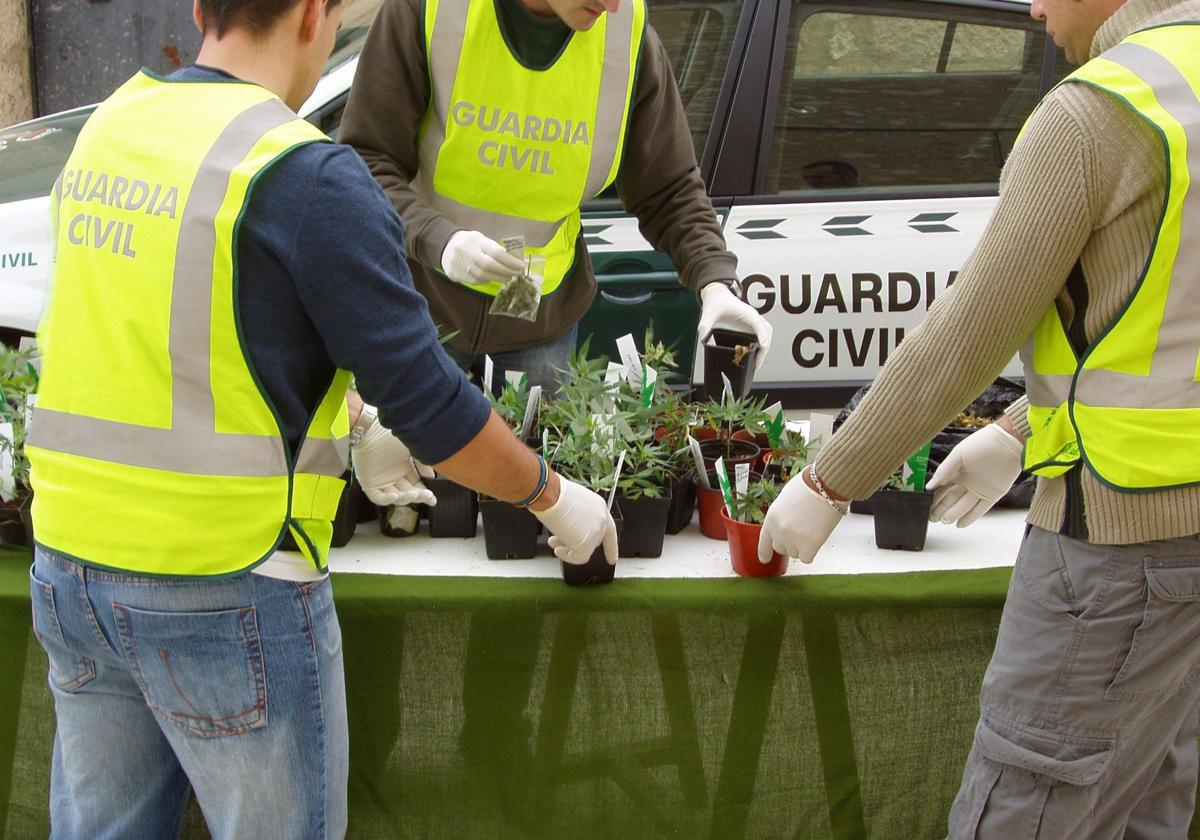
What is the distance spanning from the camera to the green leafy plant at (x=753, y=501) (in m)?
1.82

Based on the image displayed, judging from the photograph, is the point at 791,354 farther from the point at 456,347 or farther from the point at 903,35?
the point at 456,347

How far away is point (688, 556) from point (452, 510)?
38 cm

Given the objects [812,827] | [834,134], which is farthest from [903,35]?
[812,827]

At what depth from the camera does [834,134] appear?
324 cm

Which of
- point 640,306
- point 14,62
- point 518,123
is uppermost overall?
point 518,123

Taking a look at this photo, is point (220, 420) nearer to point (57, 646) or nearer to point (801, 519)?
point (57, 646)

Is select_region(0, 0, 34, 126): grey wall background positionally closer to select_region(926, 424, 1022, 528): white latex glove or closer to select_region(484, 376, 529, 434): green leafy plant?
select_region(484, 376, 529, 434): green leafy plant

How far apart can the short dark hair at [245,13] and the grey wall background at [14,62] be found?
18.6 feet

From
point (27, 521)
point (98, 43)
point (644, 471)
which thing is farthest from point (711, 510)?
point (98, 43)

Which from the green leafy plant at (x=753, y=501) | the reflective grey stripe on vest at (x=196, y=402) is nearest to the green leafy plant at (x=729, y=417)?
the green leafy plant at (x=753, y=501)

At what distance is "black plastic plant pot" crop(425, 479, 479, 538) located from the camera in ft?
6.20

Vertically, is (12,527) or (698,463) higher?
(698,463)

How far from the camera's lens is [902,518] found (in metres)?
1.90

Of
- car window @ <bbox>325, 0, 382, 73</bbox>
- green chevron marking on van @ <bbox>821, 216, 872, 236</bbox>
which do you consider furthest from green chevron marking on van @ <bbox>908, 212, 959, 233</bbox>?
car window @ <bbox>325, 0, 382, 73</bbox>
